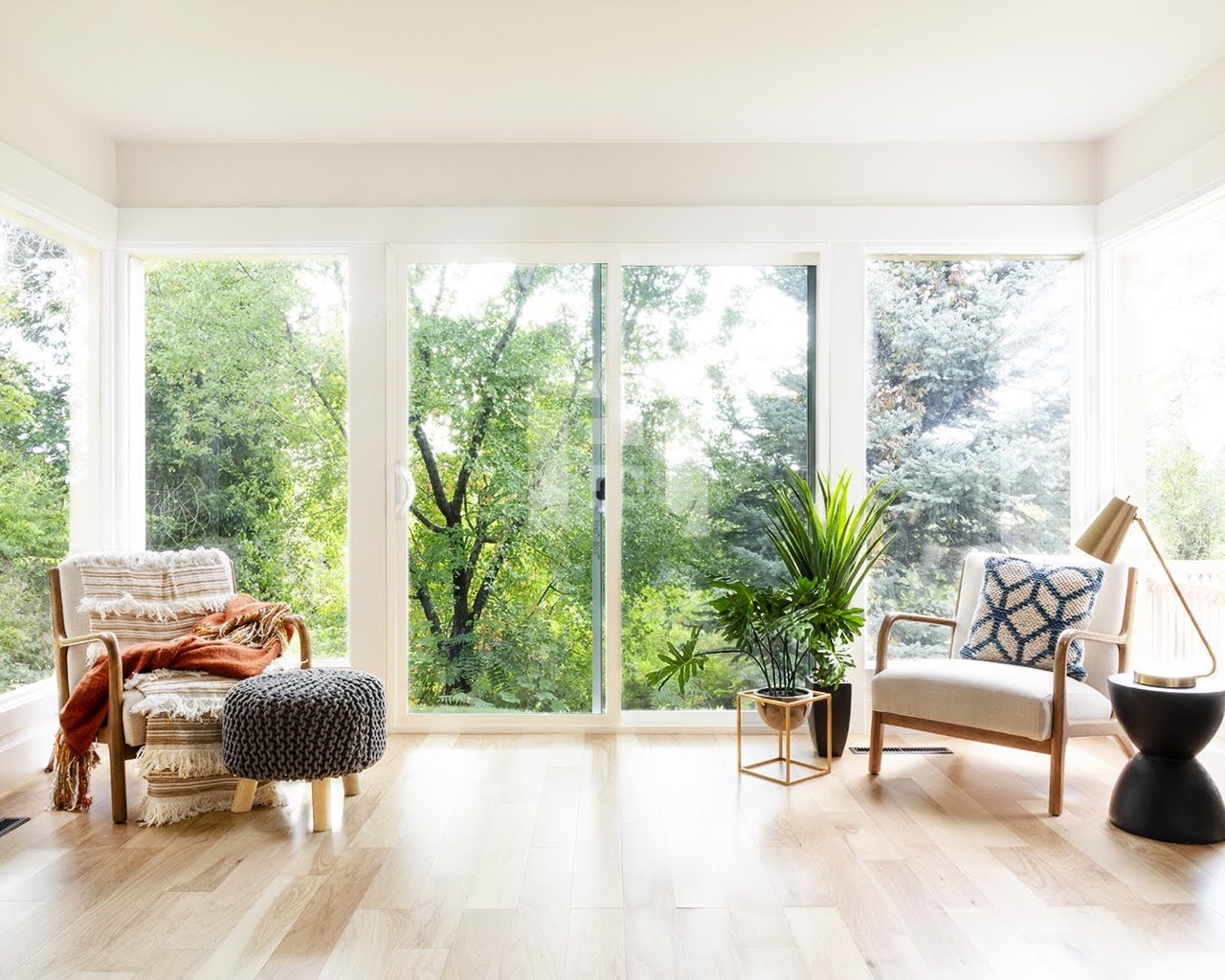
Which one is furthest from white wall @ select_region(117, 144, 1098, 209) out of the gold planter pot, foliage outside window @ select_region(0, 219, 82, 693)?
the gold planter pot

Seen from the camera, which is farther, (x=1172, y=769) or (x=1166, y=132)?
(x=1166, y=132)

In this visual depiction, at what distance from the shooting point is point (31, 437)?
383 centimetres

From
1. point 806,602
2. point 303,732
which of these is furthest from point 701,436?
point 303,732

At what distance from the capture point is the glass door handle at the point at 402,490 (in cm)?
439

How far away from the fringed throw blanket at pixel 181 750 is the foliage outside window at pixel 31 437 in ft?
2.67

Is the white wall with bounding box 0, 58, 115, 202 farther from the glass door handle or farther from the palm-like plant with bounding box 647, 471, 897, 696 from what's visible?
the palm-like plant with bounding box 647, 471, 897, 696

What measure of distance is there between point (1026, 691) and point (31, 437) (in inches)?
153

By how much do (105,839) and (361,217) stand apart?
2726 millimetres

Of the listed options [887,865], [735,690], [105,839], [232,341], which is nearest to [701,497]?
[735,690]

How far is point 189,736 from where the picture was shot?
3223 millimetres

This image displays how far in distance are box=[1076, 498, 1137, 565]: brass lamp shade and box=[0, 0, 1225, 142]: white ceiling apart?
1621 mm

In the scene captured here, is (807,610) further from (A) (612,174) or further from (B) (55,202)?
(B) (55,202)

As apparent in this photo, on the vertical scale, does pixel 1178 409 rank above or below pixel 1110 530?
above

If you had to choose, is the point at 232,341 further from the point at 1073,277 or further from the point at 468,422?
the point at 1073,277
